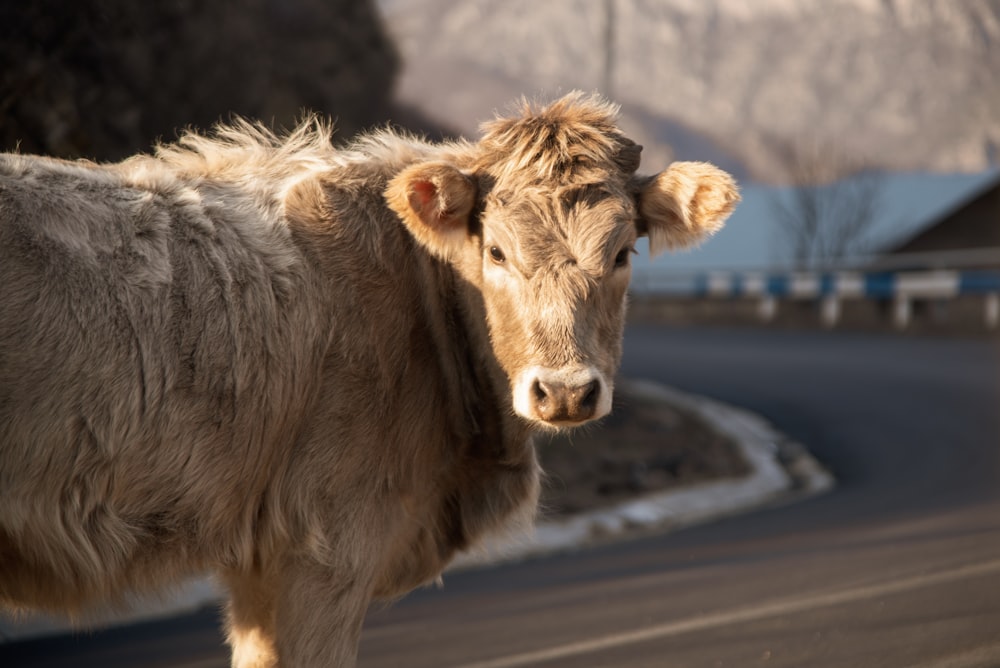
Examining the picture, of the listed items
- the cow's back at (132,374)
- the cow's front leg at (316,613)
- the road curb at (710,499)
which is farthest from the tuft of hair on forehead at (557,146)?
the road curb at (710,499)

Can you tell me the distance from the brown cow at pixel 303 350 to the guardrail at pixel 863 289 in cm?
2298

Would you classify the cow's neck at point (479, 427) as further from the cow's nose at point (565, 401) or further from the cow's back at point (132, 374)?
the cow's back at point (132, 374)

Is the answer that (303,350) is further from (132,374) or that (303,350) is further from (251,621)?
Result: (251,621)

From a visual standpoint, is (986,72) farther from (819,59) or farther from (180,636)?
(180,636)

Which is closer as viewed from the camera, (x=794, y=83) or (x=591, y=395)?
(x=591, y=395)

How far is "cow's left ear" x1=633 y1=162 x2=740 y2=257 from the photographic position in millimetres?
5137

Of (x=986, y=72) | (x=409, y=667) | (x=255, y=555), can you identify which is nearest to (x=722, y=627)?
(x=409, y=667)

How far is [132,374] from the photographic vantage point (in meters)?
4.10

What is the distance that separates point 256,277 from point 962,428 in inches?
487

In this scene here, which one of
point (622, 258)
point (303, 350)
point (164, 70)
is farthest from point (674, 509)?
point (303, 350)

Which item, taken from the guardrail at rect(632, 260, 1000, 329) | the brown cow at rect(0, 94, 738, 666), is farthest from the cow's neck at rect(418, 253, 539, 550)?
the guardrail at rect(632, 260, 1000, 329)

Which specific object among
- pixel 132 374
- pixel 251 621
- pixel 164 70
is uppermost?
pixel 164 70

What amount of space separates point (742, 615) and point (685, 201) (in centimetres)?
337

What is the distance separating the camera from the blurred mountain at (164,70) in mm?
9648
